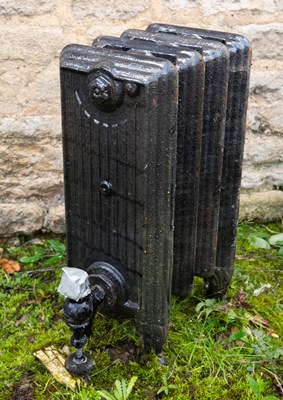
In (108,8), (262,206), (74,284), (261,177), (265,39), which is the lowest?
(262,206)

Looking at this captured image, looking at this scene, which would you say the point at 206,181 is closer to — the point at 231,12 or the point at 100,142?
the point at 100,142

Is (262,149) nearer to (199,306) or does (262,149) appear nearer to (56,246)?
(199,306)

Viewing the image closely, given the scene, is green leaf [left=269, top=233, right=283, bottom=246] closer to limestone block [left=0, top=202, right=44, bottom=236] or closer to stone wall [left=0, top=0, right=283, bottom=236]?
stone wall [left=0, top=0, right=283, bottom=236]

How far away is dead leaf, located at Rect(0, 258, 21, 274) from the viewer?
297cm

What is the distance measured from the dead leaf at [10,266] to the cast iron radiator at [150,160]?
2.19 ft

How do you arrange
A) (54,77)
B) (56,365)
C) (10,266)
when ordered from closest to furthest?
1. (56,365)
2. (54,77)
3. (10,266)

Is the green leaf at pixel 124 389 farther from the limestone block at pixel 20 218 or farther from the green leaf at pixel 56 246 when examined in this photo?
the limestone block at pixel 20 218

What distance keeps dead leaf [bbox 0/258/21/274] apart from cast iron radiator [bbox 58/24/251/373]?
668 millimetres

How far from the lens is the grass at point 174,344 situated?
7.47 feet

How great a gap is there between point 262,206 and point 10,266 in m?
1.40

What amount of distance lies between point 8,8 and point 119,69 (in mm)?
1069

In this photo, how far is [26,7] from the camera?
2.74m

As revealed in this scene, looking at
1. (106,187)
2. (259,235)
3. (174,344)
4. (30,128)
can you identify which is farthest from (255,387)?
(30,128)

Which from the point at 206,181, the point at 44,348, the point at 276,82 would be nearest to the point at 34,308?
the point at 44,348
